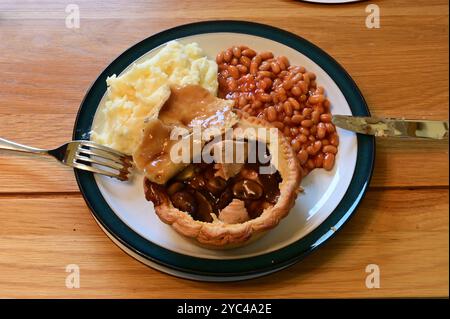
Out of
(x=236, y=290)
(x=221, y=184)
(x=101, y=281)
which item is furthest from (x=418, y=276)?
(x=101, y=281)

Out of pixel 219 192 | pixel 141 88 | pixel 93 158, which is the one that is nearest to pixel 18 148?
pixel 93 158

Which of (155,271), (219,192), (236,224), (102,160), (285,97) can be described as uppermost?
(285,97)

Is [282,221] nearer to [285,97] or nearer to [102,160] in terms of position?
Answer: [285,97]

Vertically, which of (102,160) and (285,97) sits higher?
(285,97)

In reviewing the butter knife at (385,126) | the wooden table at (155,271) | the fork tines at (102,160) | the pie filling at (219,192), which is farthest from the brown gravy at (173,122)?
the butter knife at (385,126)

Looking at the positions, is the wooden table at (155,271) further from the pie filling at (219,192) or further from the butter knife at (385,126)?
the pie filling at (219,192)

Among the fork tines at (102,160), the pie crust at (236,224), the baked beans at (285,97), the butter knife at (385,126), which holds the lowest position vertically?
the pie crust at (236,224)

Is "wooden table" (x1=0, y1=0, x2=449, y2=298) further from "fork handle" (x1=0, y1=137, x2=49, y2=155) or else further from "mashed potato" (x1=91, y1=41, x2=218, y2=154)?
"mashed potato" (x1=91, y1=41, x2=218, y2=154)

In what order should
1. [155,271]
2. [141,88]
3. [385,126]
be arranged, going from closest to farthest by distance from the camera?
[155,271] → [385,126] → [141,88]
